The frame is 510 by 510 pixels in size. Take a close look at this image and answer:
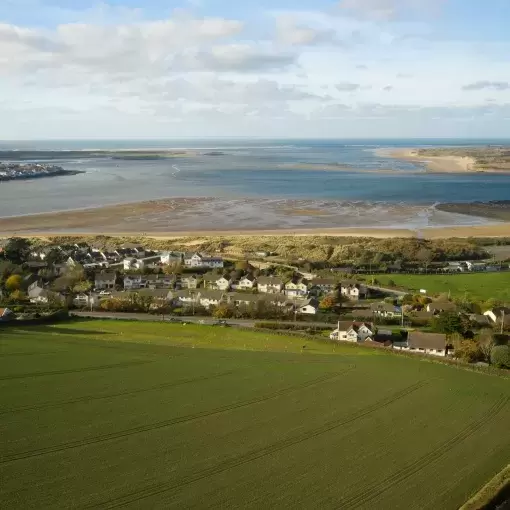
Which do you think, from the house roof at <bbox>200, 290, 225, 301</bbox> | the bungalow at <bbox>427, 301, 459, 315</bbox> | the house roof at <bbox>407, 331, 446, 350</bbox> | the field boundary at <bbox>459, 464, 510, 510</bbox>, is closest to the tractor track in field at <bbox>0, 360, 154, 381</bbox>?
the house roof at <bbox>407, 331, 446, 350</bbox>

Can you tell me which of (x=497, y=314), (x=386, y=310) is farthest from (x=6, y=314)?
(x=497, y=314)

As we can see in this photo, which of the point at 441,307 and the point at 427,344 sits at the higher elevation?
the point at 441,307

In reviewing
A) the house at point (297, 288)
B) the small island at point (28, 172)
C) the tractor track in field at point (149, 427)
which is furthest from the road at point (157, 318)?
the small island at point (28, 172)

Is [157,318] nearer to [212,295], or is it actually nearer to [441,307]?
[212,295]

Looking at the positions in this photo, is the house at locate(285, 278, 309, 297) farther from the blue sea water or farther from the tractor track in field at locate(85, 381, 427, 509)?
the blue sea water

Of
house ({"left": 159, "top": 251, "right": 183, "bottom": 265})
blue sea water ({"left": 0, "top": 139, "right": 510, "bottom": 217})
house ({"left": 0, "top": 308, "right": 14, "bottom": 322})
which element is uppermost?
blue sea water ({"left": 0, "top": 139, "right": 510, "bottom": 217})

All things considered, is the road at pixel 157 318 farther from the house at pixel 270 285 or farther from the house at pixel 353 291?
the house at pixel 270 285
